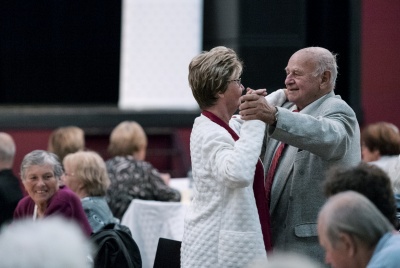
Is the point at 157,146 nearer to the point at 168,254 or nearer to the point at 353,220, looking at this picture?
the point at 168,254

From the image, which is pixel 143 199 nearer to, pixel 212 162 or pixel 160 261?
pixel 160 261

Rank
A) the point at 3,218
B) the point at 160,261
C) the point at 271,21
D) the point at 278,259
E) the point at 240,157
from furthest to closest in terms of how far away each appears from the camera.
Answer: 1. the point at 271,21
2. the point at 3,218
3. the point at 160,261
4. the point at 240,157
5. the point at 278,259

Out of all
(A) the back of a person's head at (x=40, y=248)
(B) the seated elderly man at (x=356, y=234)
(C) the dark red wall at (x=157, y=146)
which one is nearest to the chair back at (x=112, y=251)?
(B) the seated elderly man at (x=356, y=234)

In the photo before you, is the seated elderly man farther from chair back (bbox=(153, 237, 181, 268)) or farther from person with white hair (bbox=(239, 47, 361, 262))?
chair back (bbox=(153, 237, 181, 268))

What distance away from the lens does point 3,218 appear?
6.29 meters

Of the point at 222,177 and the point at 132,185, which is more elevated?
the point at 222,177

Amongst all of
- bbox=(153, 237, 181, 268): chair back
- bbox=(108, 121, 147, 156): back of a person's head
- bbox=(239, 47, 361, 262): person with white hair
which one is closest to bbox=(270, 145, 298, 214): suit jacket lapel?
bbox=(239, 47, 361, 262): person with white hair

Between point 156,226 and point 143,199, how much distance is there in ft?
1.12

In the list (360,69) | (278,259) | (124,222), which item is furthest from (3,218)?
(360,69)

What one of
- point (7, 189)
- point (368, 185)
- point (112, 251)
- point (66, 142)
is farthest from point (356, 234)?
point (66, 142)

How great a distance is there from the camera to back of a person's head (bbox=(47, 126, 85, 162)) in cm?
777

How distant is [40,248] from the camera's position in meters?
2.23

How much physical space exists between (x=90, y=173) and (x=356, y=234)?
3266 millimetres

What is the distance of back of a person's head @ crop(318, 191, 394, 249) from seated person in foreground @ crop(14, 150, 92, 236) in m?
2.44
